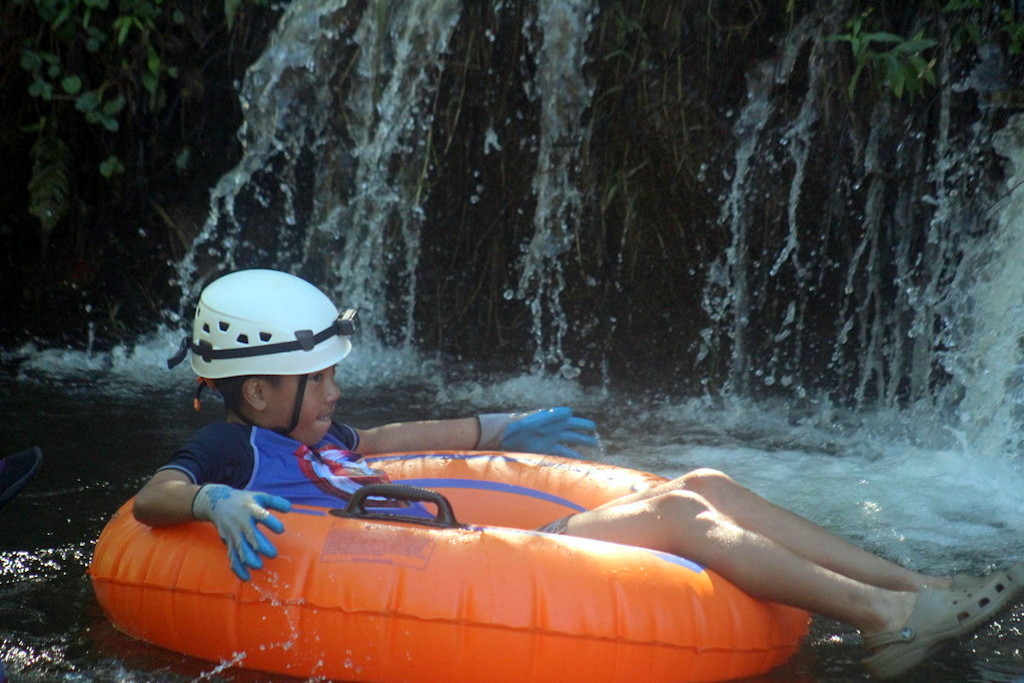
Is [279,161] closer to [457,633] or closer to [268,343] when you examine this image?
[268,343]

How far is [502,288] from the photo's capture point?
20.9 ft

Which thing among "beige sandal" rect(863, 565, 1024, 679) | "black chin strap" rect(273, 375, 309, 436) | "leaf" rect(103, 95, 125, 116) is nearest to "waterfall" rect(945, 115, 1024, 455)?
"beige sandal" rect(863, 565, 1024, 679)

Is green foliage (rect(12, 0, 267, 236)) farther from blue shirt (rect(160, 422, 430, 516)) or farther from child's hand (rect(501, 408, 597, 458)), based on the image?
blue shirt (rect(160, 422, 430, 516))

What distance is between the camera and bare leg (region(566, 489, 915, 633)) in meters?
2.91

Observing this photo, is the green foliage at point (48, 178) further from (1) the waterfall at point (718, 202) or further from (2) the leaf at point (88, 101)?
(1) the waterfall at point (718, 202)

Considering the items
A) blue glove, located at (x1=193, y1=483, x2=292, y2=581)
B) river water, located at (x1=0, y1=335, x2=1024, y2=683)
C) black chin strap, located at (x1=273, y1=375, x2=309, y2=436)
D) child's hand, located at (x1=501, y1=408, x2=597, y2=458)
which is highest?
black chin strap, located at (x1=273, y1=375, x2=309, y2=436)

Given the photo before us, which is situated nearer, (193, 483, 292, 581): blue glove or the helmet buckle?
(193, 483, 292, 581): blue glove

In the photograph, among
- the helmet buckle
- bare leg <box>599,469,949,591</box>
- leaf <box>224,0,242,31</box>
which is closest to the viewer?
bare leg <box>599,469,949,591</box>

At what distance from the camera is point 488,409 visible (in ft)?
18.8

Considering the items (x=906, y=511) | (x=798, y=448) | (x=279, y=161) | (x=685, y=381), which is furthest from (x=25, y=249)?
(x=906, y=511)

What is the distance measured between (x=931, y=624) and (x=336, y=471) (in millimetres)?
1546

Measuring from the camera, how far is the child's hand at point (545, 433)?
13.0 ft

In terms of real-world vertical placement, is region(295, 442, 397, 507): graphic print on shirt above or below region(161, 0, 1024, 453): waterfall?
below

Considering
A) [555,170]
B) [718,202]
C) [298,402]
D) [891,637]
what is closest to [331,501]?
[298,402]
